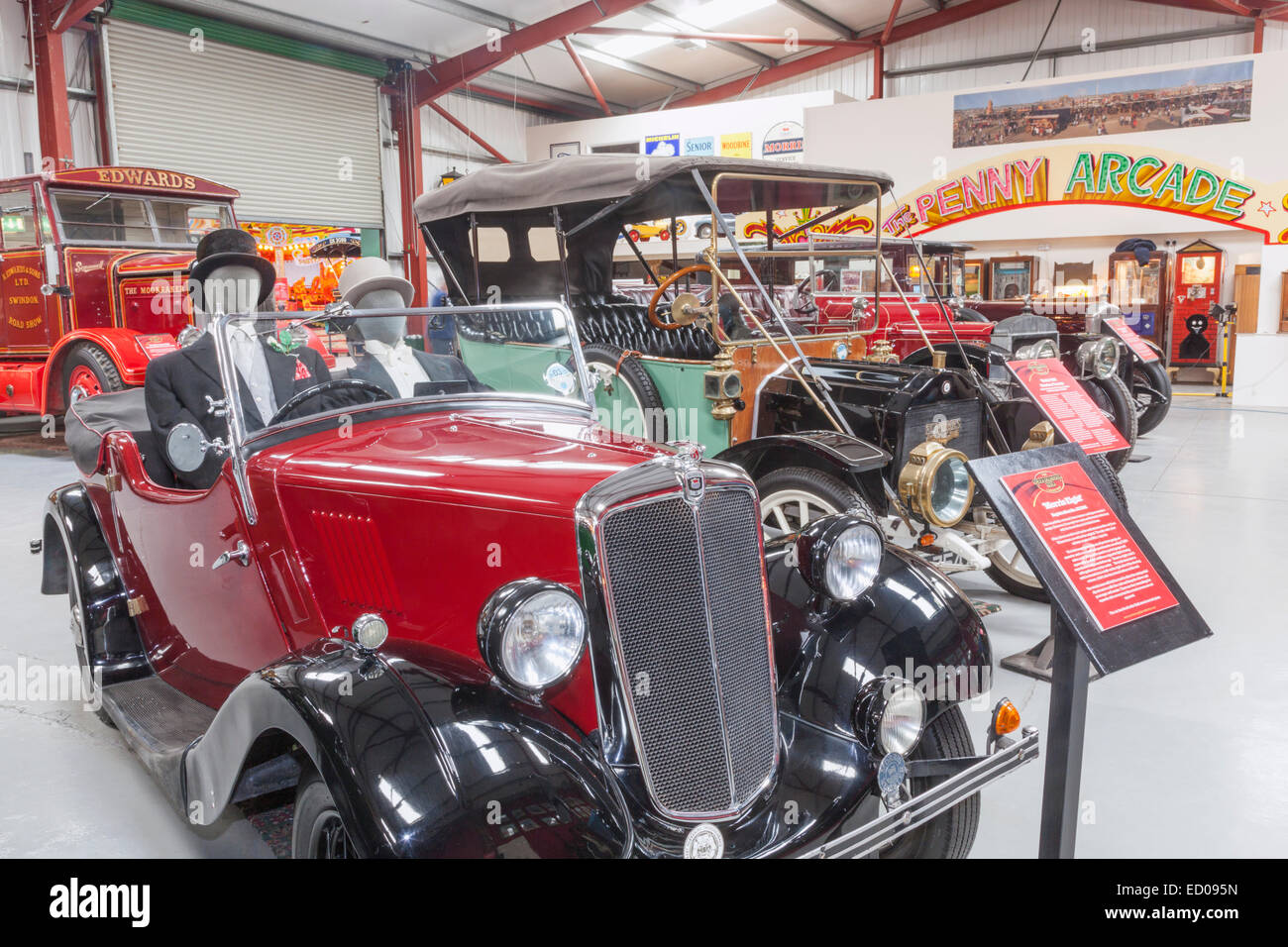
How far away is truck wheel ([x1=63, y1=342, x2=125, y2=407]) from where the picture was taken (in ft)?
23.3

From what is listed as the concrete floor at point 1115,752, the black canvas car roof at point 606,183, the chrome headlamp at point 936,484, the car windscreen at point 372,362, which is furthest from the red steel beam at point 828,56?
the car windscreen at point 372,362

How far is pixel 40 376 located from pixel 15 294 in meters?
0.79

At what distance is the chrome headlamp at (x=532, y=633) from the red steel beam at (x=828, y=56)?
1586cm

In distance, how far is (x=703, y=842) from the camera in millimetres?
1599

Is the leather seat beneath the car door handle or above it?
above

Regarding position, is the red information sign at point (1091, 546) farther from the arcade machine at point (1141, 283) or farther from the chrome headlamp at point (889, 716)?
the arcade machine at point (1141, 283)

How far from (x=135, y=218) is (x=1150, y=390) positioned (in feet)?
28.8

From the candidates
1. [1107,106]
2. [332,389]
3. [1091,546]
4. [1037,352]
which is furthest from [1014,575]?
[1107,106]

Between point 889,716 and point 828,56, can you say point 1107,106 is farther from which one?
point 889,716

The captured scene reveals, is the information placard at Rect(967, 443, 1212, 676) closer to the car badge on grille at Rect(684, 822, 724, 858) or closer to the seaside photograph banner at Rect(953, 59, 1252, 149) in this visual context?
the car badge on grille at Rect(684, 822, 724, 858)

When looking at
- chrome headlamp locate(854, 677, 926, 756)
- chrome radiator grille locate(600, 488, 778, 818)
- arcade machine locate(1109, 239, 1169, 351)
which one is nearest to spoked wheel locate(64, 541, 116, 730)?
chrome radiator grille locate(600, 488, 778, 818)

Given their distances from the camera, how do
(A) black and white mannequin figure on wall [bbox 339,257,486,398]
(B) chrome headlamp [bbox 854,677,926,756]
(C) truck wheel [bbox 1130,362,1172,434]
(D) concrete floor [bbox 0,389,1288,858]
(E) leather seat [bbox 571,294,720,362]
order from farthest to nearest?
(C) truck wheel [bbox 1130,362,1172,434], (E) leather seat [bbox 571,294,720,362], (A) black and white mannequin figure on wall [bbox 339,257,486,398], (D) concrete floor [bbox 0,389,1288,858], (B) chrome headlamp [bbox 854,677,926,756]

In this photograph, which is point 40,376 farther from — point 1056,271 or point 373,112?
point 1056,271

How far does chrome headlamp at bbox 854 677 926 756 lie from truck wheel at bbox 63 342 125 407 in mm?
6818
